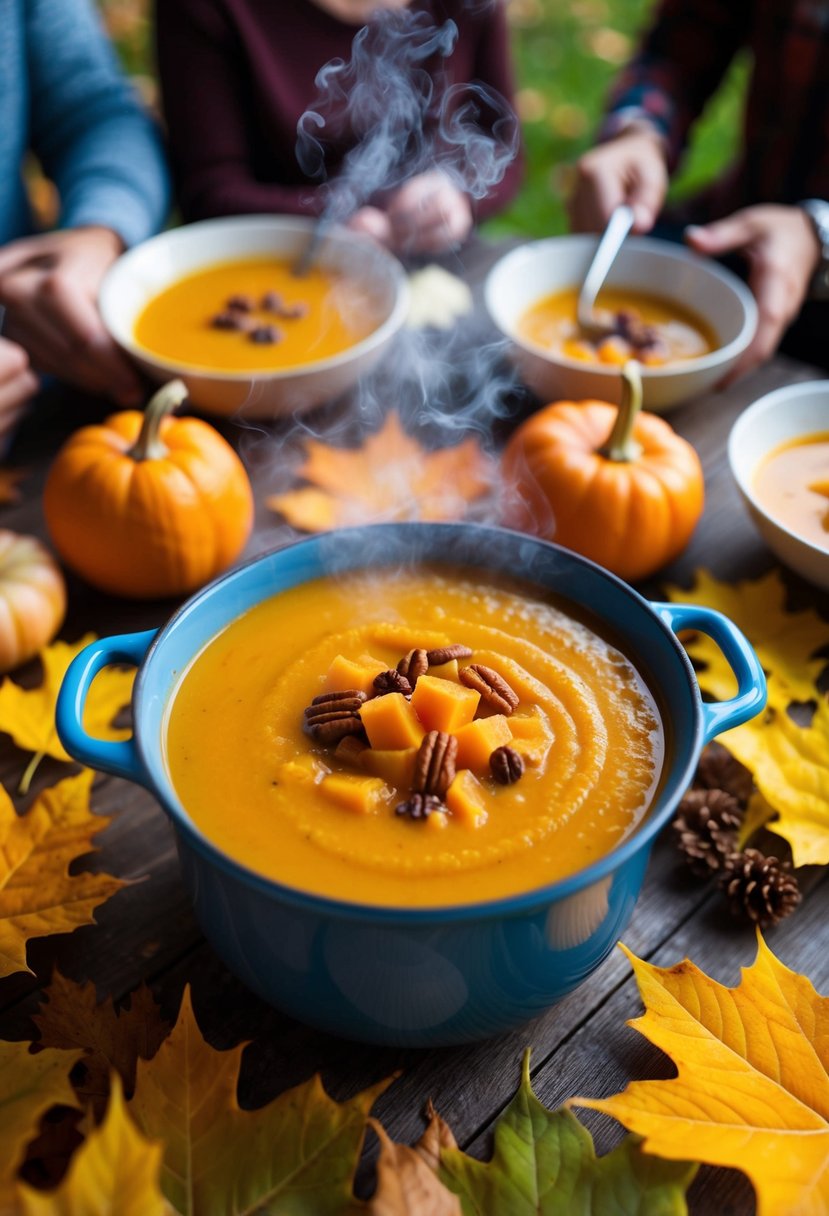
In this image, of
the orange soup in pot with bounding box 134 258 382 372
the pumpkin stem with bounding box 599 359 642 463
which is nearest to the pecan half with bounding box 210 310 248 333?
the orange soup in pot with bounding box 134 258 382 372

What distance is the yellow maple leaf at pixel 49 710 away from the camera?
1.58 meters

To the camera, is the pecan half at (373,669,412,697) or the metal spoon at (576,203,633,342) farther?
the metal spoon at (576,203,633,342)

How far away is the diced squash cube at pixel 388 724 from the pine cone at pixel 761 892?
1.59ft

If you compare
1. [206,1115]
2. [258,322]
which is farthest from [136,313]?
[206,1115]

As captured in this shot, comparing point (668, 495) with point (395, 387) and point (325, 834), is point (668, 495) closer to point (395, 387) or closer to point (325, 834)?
point (395, 387)

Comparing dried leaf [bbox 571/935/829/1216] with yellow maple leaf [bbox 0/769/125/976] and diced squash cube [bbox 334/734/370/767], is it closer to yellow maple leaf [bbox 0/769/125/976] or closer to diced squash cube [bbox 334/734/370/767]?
diced squash cube [bbox 334/734/370/767]

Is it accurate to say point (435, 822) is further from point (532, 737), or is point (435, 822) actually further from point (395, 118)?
point (395, 118)

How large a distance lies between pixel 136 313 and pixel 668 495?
1279 mm

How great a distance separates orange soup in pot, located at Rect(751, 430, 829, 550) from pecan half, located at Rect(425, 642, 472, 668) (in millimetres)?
728

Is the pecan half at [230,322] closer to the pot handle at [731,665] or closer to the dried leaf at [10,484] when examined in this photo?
the dried leaf at [10,484]

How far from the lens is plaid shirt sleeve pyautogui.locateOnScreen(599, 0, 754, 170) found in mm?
3207

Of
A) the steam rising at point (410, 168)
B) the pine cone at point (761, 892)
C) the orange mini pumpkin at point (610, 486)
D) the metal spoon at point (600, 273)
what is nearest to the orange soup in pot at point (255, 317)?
the steam rising at point (410, 168)

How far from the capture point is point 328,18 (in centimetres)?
304

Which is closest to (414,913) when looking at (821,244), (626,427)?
(626,427)
